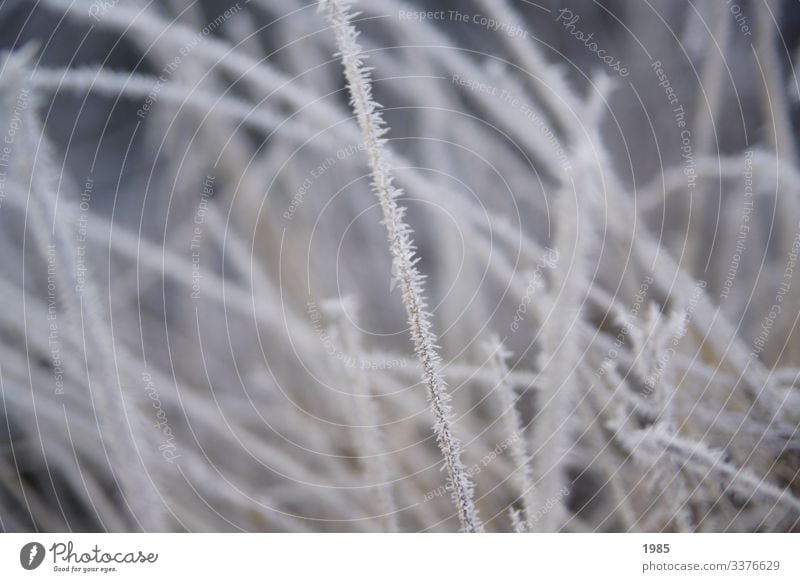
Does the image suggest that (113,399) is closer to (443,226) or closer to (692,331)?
(443,226)

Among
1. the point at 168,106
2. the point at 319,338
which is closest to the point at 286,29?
the point at 168,106

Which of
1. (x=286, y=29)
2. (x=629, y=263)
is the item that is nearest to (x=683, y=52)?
(x=629, y=263)

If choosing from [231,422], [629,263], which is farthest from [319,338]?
[629,263]

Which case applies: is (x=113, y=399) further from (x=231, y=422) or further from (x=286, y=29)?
(x=286, y=29)
